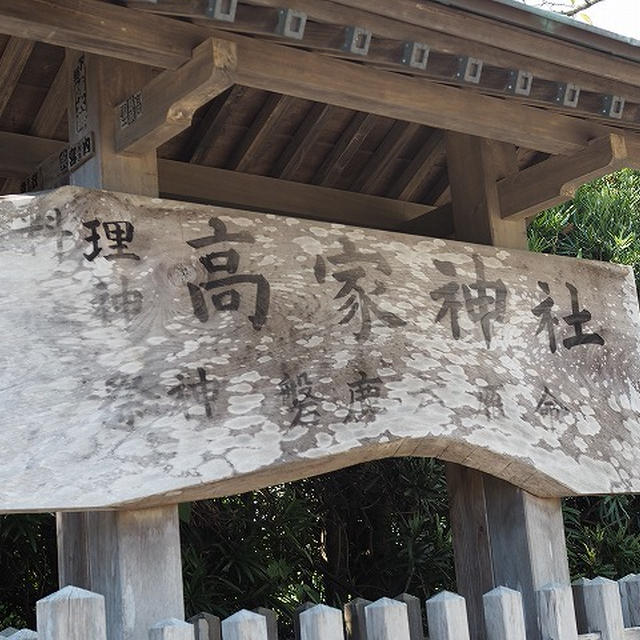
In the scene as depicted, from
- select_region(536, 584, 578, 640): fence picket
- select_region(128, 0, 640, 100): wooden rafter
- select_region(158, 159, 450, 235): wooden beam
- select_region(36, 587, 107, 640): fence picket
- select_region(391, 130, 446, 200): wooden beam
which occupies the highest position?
select_region(391, 130, 446, 200): wooden beam

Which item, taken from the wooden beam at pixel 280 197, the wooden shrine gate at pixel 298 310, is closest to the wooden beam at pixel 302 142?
the wooden beam at pixel 280 197

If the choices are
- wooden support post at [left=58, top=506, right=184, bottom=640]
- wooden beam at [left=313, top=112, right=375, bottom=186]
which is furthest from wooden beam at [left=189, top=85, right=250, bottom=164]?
wooden support post at [left=58, top=506, right=184, bottom=640]

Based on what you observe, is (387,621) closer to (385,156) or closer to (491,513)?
(491,513)

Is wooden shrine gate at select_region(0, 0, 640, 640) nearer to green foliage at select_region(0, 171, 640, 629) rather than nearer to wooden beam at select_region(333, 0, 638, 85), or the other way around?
wooden beam at select_region(333, 0, 638, 85)

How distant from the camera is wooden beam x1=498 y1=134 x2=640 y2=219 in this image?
418 cm

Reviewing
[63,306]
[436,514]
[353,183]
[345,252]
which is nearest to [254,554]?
[436,514]

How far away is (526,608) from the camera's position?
13.4ft

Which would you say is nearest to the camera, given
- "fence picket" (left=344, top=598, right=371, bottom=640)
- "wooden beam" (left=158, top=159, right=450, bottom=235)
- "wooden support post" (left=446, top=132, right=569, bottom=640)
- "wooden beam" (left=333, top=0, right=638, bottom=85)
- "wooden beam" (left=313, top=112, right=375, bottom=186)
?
"wooden beam" (left=333, top=0, right=638, bottom=85)

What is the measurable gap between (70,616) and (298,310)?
1.43 m

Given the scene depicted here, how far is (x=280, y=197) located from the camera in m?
5.11

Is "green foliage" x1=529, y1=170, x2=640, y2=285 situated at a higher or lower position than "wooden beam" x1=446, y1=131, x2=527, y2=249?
higher

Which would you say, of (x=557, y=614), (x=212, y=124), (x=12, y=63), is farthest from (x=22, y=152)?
(x=557, y=614)

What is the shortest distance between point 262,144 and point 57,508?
2494 millimetres

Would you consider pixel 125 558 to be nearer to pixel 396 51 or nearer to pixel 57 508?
pixel 57 508
